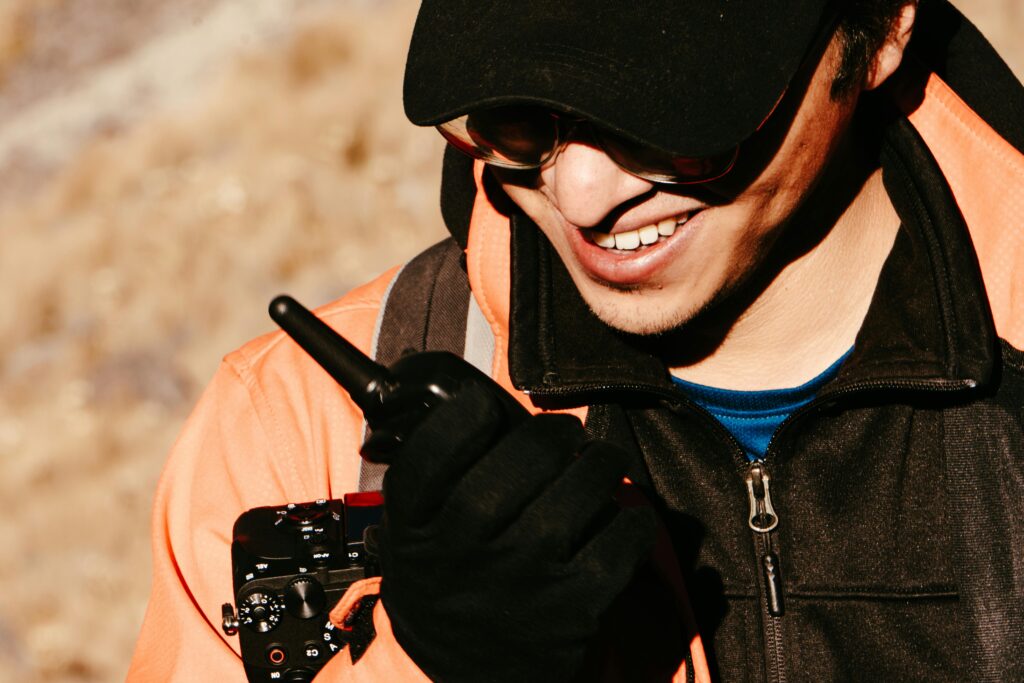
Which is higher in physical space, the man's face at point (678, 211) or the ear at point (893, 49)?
the ear at point (893, 49)

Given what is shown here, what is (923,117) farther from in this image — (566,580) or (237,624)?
(237,624)

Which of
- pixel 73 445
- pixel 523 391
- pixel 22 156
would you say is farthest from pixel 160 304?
pixel 523 391

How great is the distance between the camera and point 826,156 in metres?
2.36

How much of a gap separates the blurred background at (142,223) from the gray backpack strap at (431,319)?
9.19ft

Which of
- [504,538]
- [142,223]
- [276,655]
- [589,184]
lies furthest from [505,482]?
[142,223]

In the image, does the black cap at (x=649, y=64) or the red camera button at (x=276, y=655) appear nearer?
the black cap at (x=649, y=64)

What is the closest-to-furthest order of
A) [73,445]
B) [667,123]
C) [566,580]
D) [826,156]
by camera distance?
[566,580]
[667,123]
[826,156]
[73,445]

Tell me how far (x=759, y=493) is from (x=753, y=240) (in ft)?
1.41

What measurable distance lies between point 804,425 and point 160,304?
3.57 m

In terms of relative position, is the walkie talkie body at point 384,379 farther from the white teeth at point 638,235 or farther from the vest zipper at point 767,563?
the vest zipper at point 767,563

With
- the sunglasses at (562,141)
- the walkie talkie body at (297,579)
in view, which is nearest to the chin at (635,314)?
the sunglasses at (562,141)

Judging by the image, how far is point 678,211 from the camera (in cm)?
223

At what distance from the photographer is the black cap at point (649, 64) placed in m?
2.01

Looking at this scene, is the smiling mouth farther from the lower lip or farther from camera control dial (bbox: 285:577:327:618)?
camera control dial (bbox: 285:577:327:618)
